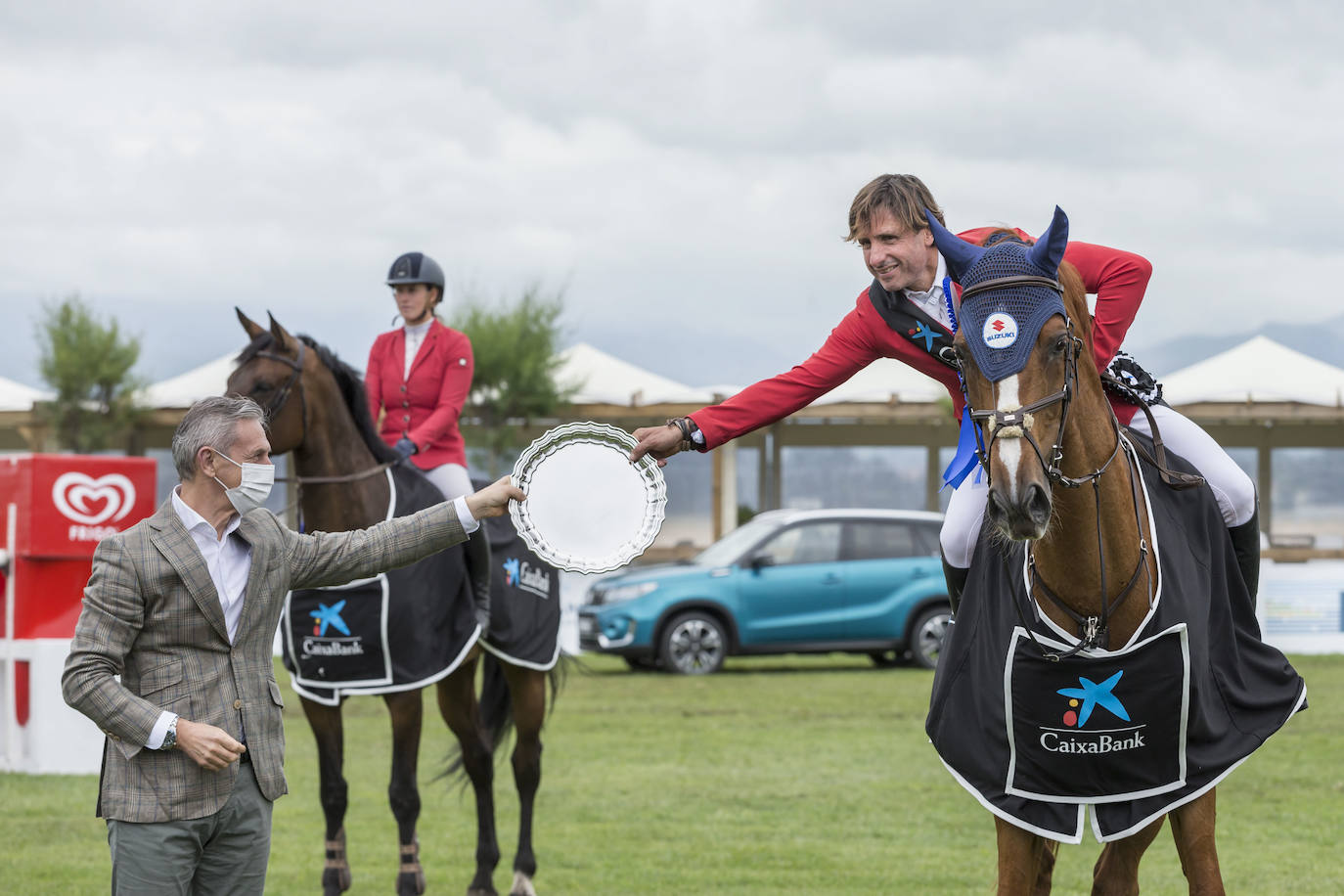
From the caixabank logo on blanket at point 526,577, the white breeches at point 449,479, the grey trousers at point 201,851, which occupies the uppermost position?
the white breeches at point 449,479

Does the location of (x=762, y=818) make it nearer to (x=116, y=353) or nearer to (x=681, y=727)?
(x=681, y=727)

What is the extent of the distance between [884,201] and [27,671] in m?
8.28

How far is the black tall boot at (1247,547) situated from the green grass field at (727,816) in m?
2.47

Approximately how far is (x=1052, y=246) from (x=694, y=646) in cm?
1344

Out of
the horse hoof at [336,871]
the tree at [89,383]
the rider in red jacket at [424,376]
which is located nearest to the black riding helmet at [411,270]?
the rider in red jacket at [424,376]

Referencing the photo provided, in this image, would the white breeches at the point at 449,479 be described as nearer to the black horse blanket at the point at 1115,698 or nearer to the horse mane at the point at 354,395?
the horse mane at the point at 354,395

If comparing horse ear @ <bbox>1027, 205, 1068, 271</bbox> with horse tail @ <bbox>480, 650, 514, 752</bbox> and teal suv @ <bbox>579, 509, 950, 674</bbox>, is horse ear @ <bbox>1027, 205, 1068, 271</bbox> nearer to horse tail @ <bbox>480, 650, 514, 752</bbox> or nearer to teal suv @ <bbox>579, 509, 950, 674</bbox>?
horse tail @ <bbox>480, 650, 514, 752</bbox>

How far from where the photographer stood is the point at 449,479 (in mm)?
7559

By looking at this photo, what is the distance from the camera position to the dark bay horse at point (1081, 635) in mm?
3566

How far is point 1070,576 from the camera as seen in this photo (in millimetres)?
3906

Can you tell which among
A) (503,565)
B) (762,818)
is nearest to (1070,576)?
(503,565)

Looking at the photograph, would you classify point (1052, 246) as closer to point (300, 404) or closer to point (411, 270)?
point (300, 404)

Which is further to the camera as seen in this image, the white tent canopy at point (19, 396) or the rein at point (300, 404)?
the white tent canopy at point (19, 396)

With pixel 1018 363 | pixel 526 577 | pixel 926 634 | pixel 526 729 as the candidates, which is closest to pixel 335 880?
pixel 526 729
